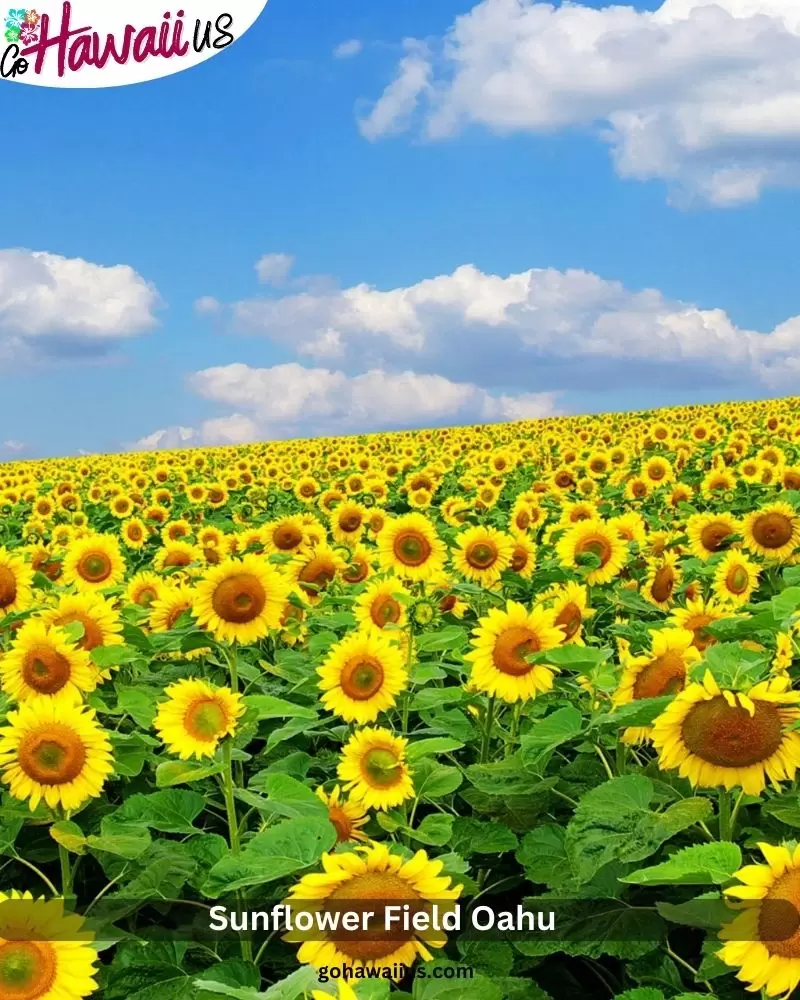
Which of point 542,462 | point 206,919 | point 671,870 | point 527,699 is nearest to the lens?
point 671,870

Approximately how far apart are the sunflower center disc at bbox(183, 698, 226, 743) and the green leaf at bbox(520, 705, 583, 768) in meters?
0.98

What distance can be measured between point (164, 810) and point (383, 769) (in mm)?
710

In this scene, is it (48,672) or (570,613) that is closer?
(48,672)

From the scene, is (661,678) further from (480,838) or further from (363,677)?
(363,677)

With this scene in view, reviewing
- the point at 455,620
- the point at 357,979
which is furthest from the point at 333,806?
the point at 455,620

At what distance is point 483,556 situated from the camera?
6.23 metres

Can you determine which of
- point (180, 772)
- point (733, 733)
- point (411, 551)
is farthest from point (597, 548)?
point (733, 733)

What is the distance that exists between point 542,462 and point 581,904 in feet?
51.4

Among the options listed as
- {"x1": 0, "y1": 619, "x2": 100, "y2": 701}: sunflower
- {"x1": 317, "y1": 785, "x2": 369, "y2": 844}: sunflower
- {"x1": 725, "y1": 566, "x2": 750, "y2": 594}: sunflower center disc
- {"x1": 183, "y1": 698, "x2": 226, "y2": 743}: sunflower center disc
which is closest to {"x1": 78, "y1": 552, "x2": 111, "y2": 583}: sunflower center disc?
{"x1": 0, "y1": 619, "x2": 100, "y2": 701}: sunflower

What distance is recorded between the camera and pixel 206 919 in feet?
A: 10.2

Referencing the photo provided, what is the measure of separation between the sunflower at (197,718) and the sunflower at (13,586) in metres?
2.34

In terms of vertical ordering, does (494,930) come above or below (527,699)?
below

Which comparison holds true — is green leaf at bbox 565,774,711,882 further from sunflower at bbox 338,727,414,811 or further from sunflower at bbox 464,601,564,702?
sunflower at bbox 464,601,564,702

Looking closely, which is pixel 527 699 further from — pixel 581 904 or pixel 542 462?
pixel 542 462
